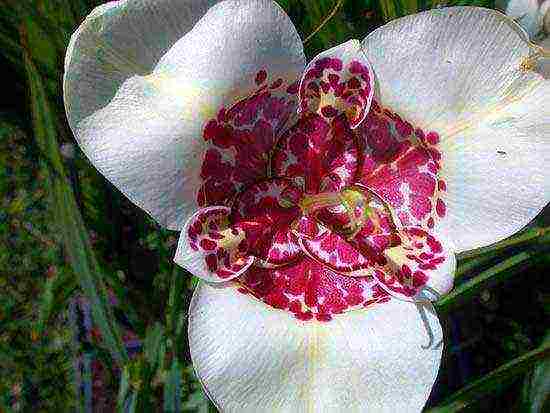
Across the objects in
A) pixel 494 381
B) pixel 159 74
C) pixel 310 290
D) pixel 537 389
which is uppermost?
pixel 159 74

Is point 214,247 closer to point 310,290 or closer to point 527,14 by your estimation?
point 310,290

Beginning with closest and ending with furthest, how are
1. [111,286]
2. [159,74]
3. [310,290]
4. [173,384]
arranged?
[159,74] < [310,290] < [173,384] < [111,286]

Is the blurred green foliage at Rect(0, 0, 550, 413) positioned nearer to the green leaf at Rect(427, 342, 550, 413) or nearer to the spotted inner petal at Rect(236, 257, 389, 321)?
the green leaf at Rect(427, 342, 550, 413)

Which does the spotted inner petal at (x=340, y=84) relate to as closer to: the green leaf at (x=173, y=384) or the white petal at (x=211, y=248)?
the white petal at (x=211, y=248)

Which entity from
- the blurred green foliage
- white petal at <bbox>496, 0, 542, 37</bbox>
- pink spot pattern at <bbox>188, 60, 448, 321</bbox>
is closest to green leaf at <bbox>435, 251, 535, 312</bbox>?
the blurred green foliage

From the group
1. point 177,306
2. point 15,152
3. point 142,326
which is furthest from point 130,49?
point 15,152

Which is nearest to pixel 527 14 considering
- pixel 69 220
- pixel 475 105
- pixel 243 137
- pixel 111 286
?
pixel 475 105

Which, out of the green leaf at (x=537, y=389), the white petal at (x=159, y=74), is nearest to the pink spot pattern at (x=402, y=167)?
the white petal at (x=159, y=74)

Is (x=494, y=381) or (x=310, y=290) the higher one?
(x=310, y=290)
